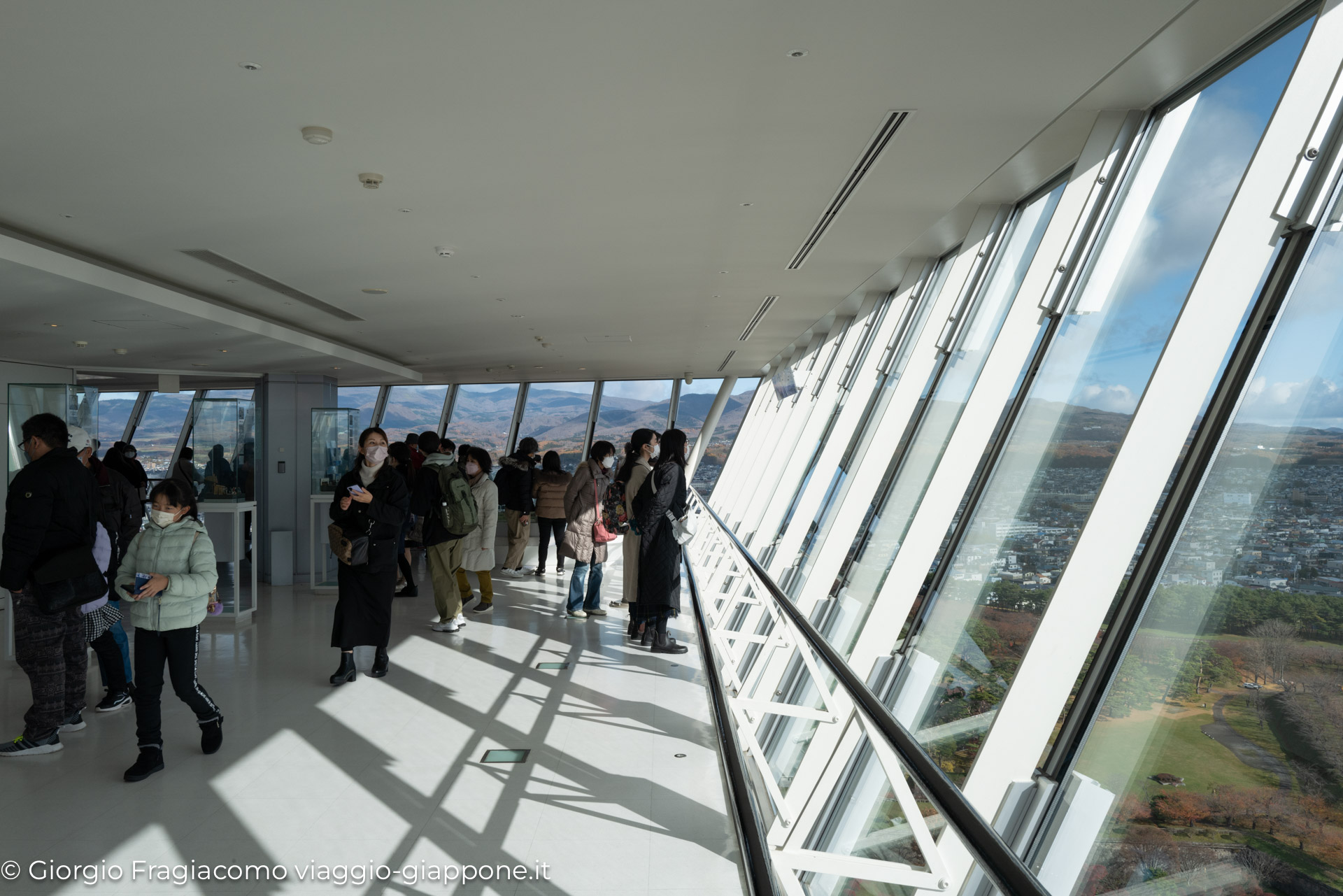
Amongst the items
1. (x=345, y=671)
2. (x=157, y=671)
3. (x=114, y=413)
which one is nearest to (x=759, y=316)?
(x=345, y=671)

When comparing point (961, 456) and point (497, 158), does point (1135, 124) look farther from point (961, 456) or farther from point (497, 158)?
point (497, 158)

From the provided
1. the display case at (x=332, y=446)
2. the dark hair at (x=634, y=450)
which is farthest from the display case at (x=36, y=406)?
the dark hair at (x=634, y=450)

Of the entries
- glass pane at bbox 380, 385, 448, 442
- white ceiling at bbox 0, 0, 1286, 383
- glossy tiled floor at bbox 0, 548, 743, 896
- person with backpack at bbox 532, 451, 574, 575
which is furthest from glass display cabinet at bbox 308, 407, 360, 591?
glass pane at bbox 380, 385, 448, 442

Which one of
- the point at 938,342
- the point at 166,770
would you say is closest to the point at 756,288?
the point at 938,342

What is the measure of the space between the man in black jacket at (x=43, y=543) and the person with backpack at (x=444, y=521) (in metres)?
2.41

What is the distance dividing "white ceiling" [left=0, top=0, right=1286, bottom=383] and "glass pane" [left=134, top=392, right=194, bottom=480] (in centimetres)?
1025

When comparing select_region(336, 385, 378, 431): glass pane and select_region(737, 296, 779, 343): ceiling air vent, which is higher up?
select_region(737, 296, 779, 343): ceiling air vent

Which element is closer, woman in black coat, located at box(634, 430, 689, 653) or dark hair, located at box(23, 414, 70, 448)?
dark hair, located at box(23, 414, 70, 448)

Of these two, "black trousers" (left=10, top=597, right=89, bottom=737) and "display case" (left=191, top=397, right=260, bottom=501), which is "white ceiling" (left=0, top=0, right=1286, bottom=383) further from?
"display case" (left=191, top=397, right=260, bottom=501)

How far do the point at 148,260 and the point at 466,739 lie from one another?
3822 millimetres

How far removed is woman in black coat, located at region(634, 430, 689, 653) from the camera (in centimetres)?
609

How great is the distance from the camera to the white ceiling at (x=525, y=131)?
8.15ft

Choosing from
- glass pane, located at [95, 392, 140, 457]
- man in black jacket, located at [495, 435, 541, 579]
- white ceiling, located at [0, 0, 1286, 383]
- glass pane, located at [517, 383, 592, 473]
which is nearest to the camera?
white ceiling, located at [0, 0, 1286, 383]

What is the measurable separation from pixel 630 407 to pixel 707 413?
5.50 feet
